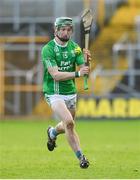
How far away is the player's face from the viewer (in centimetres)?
1296

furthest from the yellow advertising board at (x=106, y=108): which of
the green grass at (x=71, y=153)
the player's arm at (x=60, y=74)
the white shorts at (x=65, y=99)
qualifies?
the player's arm at (x=60, y=74)

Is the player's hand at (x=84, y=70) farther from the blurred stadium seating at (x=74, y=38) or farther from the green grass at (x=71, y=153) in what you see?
the blurred stadium seating at (x=74, y=38)

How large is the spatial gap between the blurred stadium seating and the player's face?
1689 centimetres

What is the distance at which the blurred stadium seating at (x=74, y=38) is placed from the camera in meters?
31.2

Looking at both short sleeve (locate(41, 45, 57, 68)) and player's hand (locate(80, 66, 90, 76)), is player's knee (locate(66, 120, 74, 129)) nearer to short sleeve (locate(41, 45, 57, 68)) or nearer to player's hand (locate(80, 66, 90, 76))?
player's hand (locate(80, 66, 90, 76))

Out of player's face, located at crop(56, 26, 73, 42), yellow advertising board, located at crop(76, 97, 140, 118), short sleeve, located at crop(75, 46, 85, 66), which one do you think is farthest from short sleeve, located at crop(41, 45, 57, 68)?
yellow advertising board, located at crop(76, 97, 140, 118)

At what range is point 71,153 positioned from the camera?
1644 centimetres

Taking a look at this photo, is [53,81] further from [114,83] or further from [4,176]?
[114,83]

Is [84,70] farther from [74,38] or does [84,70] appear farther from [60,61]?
[74,38]

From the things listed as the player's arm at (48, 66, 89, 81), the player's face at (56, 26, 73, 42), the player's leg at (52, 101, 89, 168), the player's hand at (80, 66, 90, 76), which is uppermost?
the player's face at (56, 26, 73, 42)

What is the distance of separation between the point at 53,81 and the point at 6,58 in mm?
19332

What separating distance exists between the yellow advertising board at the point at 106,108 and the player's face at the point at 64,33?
16800mm

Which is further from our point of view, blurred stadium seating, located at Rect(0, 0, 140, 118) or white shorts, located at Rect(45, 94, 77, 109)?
blurred stadium seating, located at Rect(0, 0, 140, 118)

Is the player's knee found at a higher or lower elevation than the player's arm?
lower
